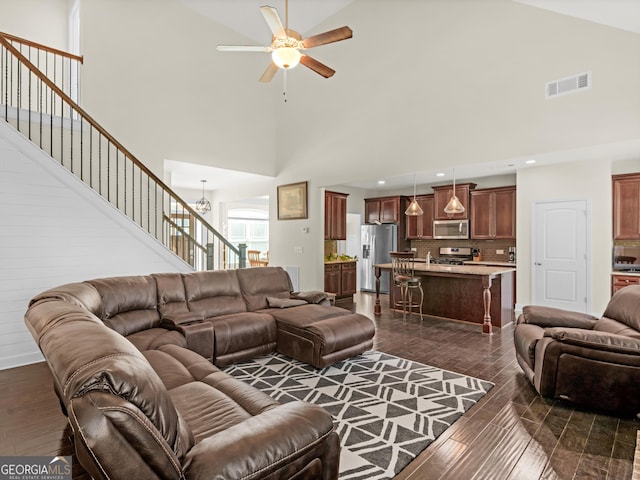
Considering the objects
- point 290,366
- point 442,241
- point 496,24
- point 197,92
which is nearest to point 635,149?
point 496,24

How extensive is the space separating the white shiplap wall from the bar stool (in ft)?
13.7

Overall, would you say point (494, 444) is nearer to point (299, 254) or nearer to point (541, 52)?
point (541, 52)

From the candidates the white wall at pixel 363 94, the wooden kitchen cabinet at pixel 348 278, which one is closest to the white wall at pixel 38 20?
the white wall at pixel 363 94

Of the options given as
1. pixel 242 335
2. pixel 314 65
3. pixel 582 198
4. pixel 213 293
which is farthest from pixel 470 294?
pixel 314 65

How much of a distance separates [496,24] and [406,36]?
148 cm

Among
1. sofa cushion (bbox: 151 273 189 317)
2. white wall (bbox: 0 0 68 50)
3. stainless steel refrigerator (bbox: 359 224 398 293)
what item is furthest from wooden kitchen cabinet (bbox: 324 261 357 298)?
white wall (bbox: 0 0 68 50)

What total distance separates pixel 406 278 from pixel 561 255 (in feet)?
9.07

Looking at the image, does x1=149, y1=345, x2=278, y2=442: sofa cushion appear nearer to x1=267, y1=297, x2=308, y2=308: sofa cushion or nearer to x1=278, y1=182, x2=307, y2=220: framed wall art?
x1=267, y1=297, x2=308, y2=308: sofa cushion

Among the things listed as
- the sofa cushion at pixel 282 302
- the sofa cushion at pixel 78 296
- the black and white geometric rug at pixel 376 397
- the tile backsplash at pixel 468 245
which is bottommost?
the black and white geometric rug at pixel 376 397

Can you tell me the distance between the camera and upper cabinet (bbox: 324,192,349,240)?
796cm

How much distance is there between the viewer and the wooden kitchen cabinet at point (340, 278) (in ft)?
25.4

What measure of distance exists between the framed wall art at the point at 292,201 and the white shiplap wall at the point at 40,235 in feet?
12.5

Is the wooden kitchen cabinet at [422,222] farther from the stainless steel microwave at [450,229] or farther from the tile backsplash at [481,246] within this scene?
the tile backsplash at [481,246]

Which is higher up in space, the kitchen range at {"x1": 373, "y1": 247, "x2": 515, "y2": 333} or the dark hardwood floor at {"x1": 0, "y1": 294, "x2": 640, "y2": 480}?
the kitchen range at {"x1": 373, "y1": 247, "x2": 515, "y2": 333}
